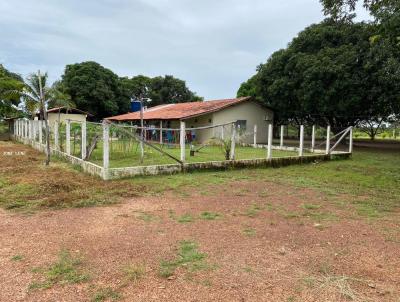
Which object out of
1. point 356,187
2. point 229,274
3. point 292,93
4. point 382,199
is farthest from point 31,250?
point 292,93

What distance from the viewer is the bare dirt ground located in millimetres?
3410

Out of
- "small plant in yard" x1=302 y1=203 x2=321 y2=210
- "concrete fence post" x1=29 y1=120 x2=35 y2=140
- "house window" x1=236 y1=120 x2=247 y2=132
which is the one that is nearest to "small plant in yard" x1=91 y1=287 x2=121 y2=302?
"small plant in yard" x1=302 y1=203 x2=321 y2=210

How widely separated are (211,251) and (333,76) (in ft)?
58.4

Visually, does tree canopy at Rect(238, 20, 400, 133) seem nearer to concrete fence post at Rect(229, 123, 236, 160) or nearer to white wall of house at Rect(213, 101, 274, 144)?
white wall of house at Rect(213, 101, 274, 144)

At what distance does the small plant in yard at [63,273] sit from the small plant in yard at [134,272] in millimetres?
418

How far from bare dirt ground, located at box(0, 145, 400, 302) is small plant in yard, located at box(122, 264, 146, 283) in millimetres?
53

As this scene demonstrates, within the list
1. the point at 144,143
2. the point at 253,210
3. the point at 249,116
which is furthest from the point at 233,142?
the point at 249,116

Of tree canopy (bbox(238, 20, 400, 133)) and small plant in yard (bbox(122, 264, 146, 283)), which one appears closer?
small plant in yard (bbox(122, 264, 146, 283))

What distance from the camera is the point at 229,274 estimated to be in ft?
12.4

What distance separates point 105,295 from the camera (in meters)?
3.30

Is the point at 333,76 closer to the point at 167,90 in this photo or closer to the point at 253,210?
the point at 253,210

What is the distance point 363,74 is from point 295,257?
56.3 ft

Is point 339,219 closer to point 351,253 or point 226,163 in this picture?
point 351,253

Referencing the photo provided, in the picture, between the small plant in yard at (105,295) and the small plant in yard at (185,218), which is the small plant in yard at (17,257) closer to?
the small plant in yard at (105,295)
